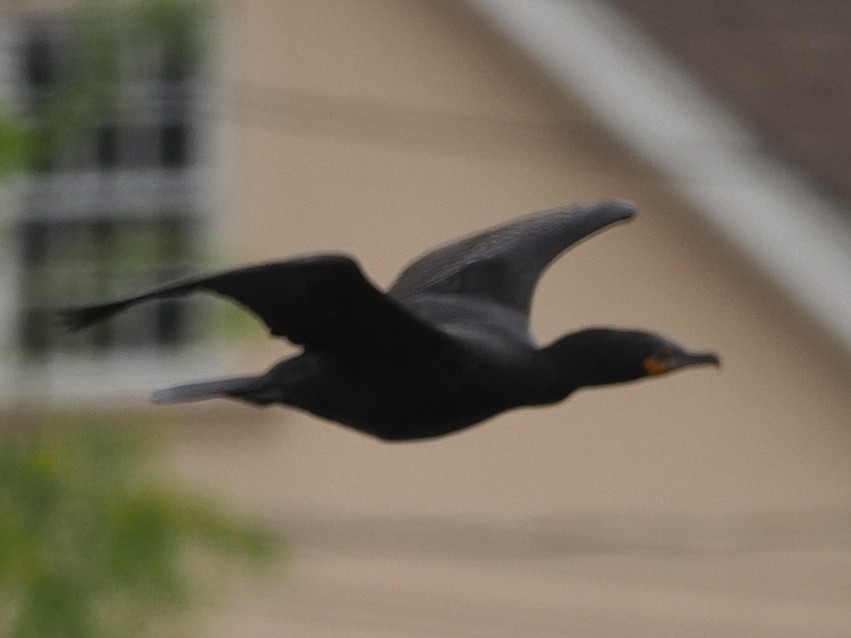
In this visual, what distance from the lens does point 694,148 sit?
7746 mm

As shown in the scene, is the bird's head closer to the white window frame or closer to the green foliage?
the green foliage

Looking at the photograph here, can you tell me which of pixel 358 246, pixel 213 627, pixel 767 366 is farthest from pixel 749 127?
pixel 213 627

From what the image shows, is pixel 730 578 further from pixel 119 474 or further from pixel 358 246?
pixel 119 474

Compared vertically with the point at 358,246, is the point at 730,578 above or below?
below

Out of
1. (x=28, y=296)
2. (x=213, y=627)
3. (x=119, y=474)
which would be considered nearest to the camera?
(x=119, y=474)

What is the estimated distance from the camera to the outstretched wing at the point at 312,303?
334 cm

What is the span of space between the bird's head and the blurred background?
4016 mm

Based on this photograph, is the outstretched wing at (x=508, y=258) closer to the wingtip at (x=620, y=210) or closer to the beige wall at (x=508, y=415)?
the wingtip at (x=620, y=210)

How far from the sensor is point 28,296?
657 centimetres

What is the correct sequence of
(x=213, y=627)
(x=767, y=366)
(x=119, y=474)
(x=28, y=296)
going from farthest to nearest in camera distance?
1. (x=213, y=627)
2. (x=767, y=366)
3. (x=28, y=296)
4. (x=119, y=474)

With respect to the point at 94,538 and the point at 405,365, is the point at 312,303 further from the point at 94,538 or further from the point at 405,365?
the point at 94,538

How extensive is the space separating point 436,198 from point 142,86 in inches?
38.1

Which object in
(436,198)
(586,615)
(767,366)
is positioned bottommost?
(586,615)

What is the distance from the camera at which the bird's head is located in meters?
3.66
